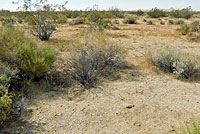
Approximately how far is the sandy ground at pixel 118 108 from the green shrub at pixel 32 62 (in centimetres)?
56

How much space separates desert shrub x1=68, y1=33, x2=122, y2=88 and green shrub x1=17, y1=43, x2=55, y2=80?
77 cm

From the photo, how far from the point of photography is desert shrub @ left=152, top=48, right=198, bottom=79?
19.3 feet

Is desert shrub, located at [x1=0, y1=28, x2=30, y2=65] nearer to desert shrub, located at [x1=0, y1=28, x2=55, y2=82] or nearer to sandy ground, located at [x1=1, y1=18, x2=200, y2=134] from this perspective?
desert shrub, located at [x1=0, y1=28, x2=55, y2=82]

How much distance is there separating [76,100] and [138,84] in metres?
1.83

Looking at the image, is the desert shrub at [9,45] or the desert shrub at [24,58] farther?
the desert shrub at [9,45]

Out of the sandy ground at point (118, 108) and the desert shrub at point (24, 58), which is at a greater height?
the desert shrub at point (24, 58)

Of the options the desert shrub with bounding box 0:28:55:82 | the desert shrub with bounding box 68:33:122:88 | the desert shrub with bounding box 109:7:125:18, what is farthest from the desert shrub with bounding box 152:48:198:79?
the desert shrub with bounding box 109:7:125:18

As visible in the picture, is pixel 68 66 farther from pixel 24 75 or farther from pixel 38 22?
pixel 38 22

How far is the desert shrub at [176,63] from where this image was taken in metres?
5.88

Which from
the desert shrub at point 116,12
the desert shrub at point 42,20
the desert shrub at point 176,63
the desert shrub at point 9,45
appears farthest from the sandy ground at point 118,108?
the desert shrub at point 116,12

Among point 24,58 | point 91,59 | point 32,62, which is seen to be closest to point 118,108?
point 91,59

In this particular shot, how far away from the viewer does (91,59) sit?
Result: 5.71 m

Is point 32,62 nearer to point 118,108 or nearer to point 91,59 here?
point 91,59

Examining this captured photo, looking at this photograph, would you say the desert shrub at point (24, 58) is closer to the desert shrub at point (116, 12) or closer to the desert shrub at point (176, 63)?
the desert shrub at point (176, 63)
